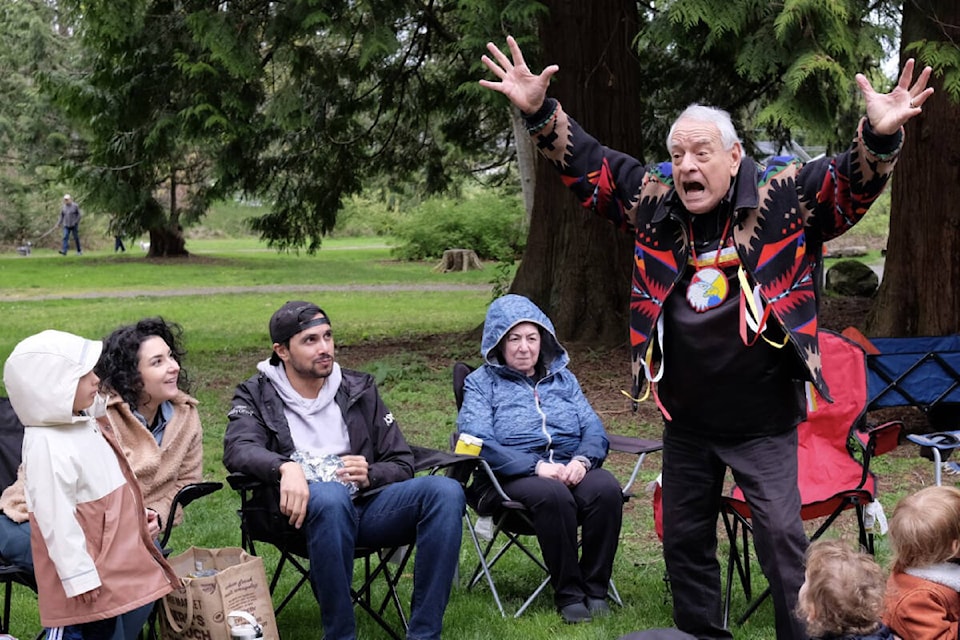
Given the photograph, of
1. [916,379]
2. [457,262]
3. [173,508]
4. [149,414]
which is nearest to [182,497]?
[173,508]

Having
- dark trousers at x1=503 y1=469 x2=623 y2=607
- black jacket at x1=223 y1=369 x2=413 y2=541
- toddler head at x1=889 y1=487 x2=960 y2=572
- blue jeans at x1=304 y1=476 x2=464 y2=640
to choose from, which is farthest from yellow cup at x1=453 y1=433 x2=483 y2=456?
toddler head at x1=889 y1=487 x2=960 y2=572

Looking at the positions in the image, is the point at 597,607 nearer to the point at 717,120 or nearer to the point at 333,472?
the point at 333,472

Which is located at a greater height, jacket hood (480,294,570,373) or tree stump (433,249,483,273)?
jacket hood (480,294,570,373)

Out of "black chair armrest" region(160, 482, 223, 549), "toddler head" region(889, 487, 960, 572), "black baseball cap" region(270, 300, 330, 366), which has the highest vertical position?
"black baseball cap" region(270, 300, 330, 366)

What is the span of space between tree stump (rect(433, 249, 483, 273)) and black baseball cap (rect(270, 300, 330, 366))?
1954 centimetres

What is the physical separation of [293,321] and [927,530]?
2030 mm

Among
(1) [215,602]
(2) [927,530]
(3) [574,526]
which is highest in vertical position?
(2) [927,530]

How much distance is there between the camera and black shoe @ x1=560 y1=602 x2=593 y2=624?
13.2 ft

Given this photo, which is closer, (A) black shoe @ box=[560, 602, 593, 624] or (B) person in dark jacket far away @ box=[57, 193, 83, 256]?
(A) black shoe @ box=[560, 602, 593, 624]

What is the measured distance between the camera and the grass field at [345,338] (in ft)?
13.7

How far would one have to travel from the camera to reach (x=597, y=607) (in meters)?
4.10

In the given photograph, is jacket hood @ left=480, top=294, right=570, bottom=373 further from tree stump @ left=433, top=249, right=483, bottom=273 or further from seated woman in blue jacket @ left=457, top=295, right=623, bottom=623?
tree stump @ left=433, top=249, right=483, bottom=273

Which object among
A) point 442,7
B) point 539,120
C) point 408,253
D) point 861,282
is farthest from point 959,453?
point 408,253

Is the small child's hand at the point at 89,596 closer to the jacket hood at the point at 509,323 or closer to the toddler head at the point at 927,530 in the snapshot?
the jacket hood at the point at 509,323
